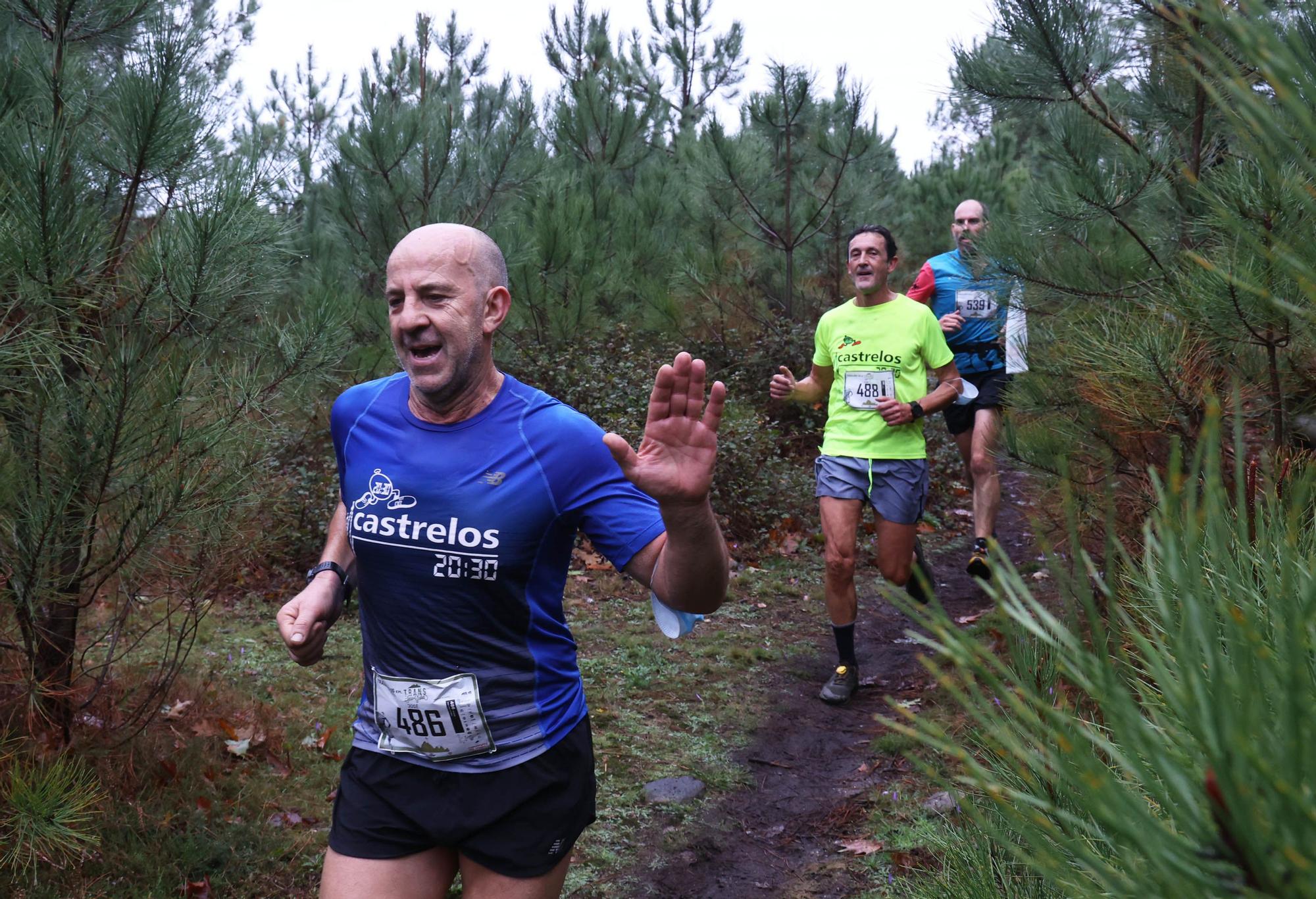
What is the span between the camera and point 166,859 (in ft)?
12.4

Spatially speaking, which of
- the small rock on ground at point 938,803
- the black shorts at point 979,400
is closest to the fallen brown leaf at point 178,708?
the small rock on ground at point 938,803

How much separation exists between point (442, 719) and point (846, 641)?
3.71m

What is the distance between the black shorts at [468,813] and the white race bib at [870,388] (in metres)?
3.69

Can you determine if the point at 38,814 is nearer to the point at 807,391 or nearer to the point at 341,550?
the point at 341,550

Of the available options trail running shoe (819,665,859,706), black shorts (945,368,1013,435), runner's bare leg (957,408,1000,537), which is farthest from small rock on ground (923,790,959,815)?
black shorts (945,368,1013,435)

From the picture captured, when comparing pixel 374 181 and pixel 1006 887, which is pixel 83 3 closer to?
pixel 1006 887

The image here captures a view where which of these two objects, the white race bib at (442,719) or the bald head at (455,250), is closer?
the white race bib at (442,719)

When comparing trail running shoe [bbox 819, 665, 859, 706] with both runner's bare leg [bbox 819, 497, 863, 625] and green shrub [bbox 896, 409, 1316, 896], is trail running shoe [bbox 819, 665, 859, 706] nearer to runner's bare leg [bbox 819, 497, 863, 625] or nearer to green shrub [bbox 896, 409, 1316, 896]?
A: runner's bare leg [bbox 819, 497, 863, 625]

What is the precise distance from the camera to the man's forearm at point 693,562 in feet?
7.74

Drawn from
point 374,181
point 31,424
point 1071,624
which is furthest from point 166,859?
point 374,181

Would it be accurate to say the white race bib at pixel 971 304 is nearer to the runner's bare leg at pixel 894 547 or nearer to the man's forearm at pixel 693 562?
the runner's bare leg at pixel 894 547

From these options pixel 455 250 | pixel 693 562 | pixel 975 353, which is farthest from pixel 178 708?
pixel 975 353

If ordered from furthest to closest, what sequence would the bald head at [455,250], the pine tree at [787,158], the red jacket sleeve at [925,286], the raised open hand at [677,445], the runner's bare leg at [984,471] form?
the pine tree at [787,158]
the red jacket sleeve at [925,286]
the runner's bare leg at [984,471]
the bald head at [455,250]
the raised open hand at [677,445]

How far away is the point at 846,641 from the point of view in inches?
236
